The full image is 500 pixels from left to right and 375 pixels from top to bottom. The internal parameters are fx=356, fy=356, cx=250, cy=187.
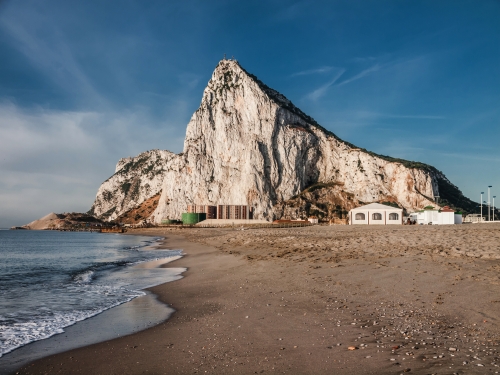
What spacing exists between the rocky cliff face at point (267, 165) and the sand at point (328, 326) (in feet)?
318

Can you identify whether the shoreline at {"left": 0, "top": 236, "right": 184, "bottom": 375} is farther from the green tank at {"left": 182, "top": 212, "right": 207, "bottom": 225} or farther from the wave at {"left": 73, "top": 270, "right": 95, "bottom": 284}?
the green tank at {"left": 182, "top": 212, "right": 207, "bottom": 225}

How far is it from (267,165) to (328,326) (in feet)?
353

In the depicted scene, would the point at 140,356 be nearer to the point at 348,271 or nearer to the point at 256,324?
the point at 256,324

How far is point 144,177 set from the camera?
198500mm

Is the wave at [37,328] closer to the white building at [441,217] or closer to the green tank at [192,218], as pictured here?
the white building at [441,217]

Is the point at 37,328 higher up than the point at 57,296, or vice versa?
the point at 37,328

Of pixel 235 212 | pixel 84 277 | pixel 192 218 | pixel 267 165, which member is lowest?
pixel 84 277

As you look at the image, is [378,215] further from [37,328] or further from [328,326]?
[37,328]

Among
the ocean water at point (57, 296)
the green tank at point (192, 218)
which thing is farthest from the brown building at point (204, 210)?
the ocean water at point (57, 296)

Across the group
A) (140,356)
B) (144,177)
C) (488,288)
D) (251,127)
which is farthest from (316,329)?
(144,177)

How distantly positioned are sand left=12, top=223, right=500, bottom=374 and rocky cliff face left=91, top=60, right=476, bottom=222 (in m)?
96.8

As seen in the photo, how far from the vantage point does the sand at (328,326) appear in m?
5.60

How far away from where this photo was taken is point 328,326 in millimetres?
7492

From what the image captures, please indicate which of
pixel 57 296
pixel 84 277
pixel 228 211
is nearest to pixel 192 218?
pixel 228 211
